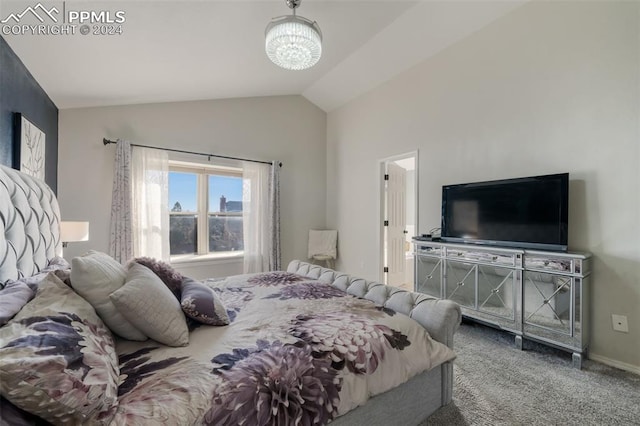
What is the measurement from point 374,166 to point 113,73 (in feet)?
11.0

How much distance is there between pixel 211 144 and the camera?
13.2 feet

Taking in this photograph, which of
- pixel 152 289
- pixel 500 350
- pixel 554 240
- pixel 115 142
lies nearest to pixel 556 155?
pixel 554 240

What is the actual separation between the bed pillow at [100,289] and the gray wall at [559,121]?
322cm

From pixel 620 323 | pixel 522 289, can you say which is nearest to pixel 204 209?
pixel 522 289

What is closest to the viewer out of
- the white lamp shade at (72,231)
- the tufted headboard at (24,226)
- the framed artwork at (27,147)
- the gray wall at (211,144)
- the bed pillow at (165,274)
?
the tufted headboard at (24,226)

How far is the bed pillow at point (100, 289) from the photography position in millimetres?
1172

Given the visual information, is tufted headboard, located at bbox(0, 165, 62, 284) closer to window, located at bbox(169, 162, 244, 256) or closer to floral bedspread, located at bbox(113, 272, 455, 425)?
floral bedspread, located at bbox(113, 272, 455, 425)

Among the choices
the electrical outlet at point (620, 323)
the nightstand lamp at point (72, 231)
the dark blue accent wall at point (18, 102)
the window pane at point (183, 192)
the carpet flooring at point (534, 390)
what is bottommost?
the carpet flooring at point (534, 390)


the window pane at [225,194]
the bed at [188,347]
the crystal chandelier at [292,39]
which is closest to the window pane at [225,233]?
the window pane at [225,194]

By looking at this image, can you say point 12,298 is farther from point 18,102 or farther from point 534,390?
point 534,390

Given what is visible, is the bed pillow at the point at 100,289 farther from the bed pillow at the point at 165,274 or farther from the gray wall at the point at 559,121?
the gray wall at the point at 559,121

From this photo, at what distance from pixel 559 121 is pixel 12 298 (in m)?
3.77

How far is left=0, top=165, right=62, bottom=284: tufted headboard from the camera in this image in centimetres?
129

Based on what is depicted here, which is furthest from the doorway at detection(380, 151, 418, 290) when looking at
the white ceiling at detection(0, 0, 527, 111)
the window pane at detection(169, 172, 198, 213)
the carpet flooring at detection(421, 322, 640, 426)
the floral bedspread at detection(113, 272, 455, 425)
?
the window pane at detection(169, 172, 198, 213)
